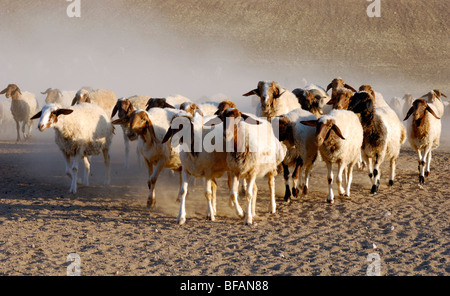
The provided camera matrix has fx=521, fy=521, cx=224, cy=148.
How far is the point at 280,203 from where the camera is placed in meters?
10.2

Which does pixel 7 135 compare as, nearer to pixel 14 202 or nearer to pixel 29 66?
pixel 14 202

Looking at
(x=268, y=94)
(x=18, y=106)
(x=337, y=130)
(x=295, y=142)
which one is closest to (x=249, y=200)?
(x=295, y=142)

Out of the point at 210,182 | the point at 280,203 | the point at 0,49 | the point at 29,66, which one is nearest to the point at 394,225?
the point at 280,203

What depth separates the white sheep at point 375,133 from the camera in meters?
11.0

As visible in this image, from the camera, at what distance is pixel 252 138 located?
28.2 feet

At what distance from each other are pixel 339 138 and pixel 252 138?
7.49ft

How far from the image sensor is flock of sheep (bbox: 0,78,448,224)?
869 centimetres

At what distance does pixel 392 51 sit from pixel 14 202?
5642cm

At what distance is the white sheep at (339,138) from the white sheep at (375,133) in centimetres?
63

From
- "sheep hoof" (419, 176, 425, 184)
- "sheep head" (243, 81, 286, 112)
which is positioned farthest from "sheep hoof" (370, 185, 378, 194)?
"sheep head" (243, 81, 286, 112)

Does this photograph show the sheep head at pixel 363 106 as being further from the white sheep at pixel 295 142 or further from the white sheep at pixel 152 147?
the white sheep at pixel 152 147

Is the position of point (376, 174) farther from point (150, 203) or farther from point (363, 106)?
point (150, 203)

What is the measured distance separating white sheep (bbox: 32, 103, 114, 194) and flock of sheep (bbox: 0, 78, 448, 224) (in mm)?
21

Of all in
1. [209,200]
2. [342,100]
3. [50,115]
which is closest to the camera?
[209,200]
